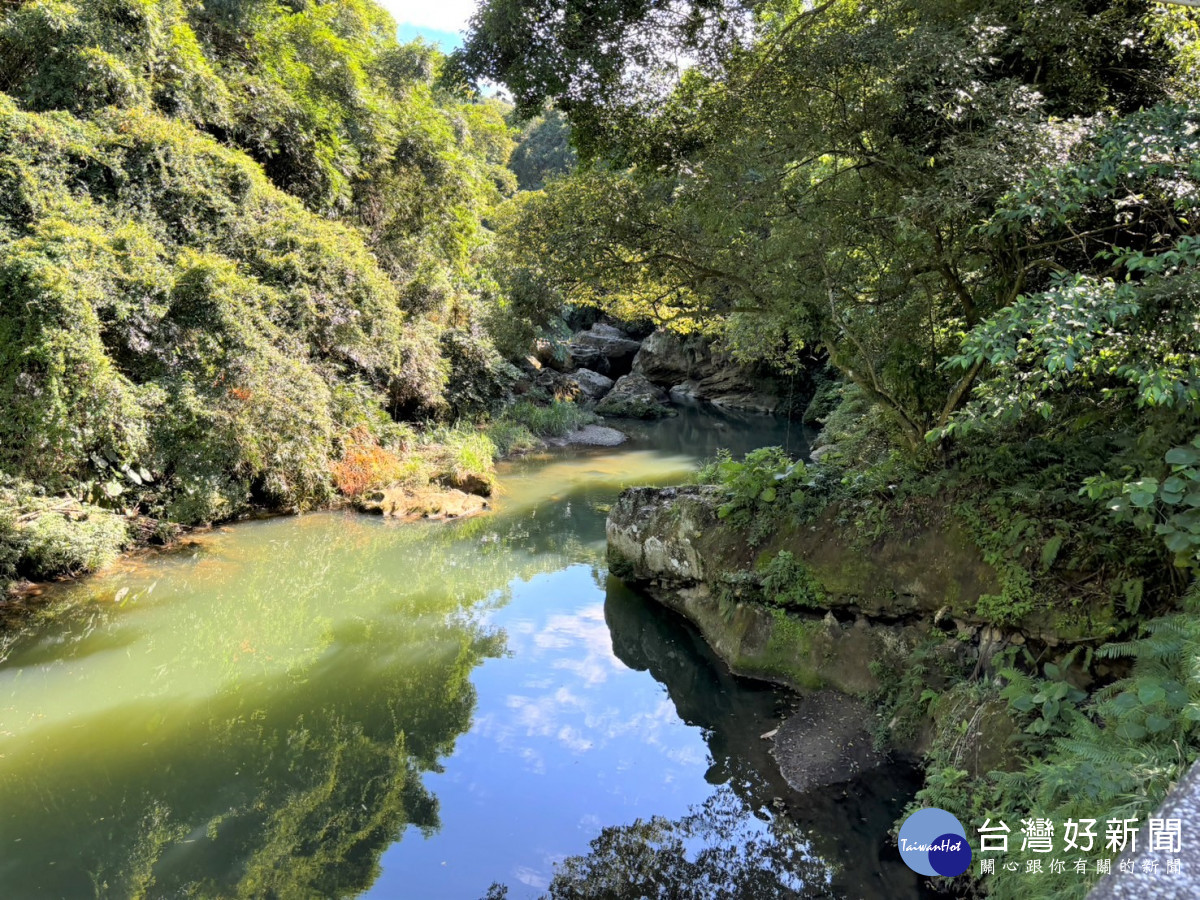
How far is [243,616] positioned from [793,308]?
6718mm

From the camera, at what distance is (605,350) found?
2914cm

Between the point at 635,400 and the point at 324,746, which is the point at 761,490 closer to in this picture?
the point at 324,746

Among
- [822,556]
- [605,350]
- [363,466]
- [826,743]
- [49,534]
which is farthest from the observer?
[605,350]

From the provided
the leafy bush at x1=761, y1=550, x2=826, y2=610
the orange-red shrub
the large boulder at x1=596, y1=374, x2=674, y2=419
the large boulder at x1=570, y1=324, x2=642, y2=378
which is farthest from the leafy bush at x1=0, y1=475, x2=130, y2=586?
the large boulder at x1=570, y1=324, x2=642, y2=378

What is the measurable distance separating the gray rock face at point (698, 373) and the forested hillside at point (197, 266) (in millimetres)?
14574

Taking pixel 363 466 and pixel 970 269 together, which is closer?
pixel 970 269

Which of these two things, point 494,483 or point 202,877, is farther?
point 494,483

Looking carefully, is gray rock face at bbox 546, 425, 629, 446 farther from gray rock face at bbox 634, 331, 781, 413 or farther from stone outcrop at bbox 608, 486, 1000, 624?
stone outcrop at bbox 608, 486, 1000, 624

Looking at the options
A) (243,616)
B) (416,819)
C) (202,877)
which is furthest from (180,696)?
(416,819)

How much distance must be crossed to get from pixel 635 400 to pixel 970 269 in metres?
18.9

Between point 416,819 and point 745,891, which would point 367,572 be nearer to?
point 416,819

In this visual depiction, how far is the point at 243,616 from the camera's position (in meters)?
7.27

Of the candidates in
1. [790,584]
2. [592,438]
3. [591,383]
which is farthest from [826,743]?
[591,383]

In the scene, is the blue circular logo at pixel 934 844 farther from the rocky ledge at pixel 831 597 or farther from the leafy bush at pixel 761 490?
the leafy bush at pixel 761 490
